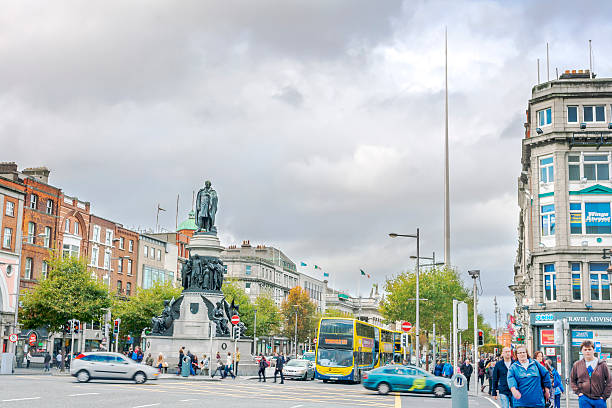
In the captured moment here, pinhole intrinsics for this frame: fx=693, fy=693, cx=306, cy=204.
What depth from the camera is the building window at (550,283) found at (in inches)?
1784

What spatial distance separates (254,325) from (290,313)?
81.8 ft

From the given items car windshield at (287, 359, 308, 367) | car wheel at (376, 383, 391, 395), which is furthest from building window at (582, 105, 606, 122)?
car windshield at (287, 359, 308, 367)

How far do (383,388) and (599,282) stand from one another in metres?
19.5

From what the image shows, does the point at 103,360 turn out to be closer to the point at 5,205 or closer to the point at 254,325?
the point at 5,205

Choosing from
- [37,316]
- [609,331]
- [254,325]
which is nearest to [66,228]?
[37,316]

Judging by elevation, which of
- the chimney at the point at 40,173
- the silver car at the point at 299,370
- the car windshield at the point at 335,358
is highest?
the chimney at the point at 40,173

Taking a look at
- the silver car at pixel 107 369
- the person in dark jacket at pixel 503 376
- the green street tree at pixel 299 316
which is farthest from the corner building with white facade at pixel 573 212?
the green street tree at pixel 299 316

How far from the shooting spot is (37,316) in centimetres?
5459

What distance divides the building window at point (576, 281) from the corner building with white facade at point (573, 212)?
61 mm

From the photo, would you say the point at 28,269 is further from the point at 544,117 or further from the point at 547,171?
the point at 544,117

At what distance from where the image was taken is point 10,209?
59250 millimetres

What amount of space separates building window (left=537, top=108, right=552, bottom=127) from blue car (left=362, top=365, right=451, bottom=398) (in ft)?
73.8

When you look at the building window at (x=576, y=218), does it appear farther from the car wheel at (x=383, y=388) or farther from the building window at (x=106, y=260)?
the building window at (x=106, y=260)

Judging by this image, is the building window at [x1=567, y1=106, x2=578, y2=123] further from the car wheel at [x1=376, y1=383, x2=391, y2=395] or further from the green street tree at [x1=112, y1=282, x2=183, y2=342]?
the green street tree at [x1=112, y1=282, x2=183, y2=342]
